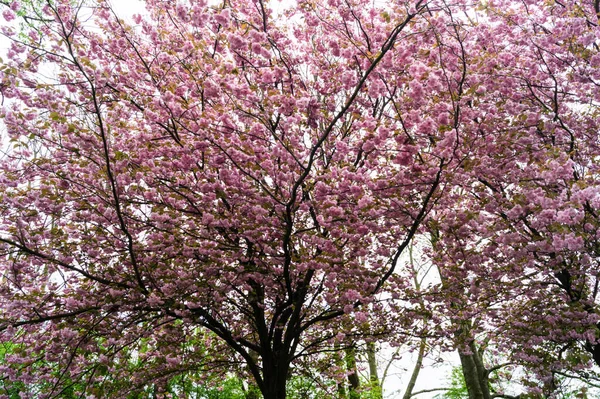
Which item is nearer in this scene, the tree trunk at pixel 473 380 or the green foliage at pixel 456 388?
the tree trunk at pixel 473 380

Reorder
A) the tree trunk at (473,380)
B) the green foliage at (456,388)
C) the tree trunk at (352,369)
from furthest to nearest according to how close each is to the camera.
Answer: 1. the green foliage at (456,388)
2. the tree trunk at (473,380)
3. the tree trunk at (352,369)

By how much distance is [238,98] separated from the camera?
5906 millimetres

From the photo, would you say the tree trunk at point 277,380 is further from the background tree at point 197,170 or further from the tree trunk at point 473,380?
the tree trunk at point 473,380

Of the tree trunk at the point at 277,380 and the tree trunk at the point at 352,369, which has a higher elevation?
the tree trunk at the point at 352,369

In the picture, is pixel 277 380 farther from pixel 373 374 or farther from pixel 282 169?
pixel 373 374

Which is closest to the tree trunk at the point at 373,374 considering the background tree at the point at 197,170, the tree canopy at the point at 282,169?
the tree canopy at the point at 282,169

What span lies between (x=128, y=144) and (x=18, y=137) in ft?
4.57

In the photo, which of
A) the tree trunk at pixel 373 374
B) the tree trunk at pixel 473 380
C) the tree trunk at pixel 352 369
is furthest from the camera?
the tree trunk at pixel 473 380

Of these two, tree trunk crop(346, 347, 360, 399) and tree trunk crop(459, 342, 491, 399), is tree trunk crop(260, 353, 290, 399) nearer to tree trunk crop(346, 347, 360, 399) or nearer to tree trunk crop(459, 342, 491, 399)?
tree trunk crop(346, 347, 360, 399)

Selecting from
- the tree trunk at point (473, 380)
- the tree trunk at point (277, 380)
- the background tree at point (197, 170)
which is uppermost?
the background tree at point (197, 170)

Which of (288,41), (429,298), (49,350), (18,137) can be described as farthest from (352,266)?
(18,137)

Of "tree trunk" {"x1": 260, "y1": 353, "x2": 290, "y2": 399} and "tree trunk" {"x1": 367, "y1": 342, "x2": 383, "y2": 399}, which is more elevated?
"tree trunk" {"x1": 367, "y1": 342, "x2": 383, "y2": 399}

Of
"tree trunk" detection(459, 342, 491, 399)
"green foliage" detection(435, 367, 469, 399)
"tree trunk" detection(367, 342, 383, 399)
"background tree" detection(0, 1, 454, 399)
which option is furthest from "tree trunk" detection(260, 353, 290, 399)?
"green foliage" detection(435, 367, 469, 399)

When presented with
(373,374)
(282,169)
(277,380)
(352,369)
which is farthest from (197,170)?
(373,374)
